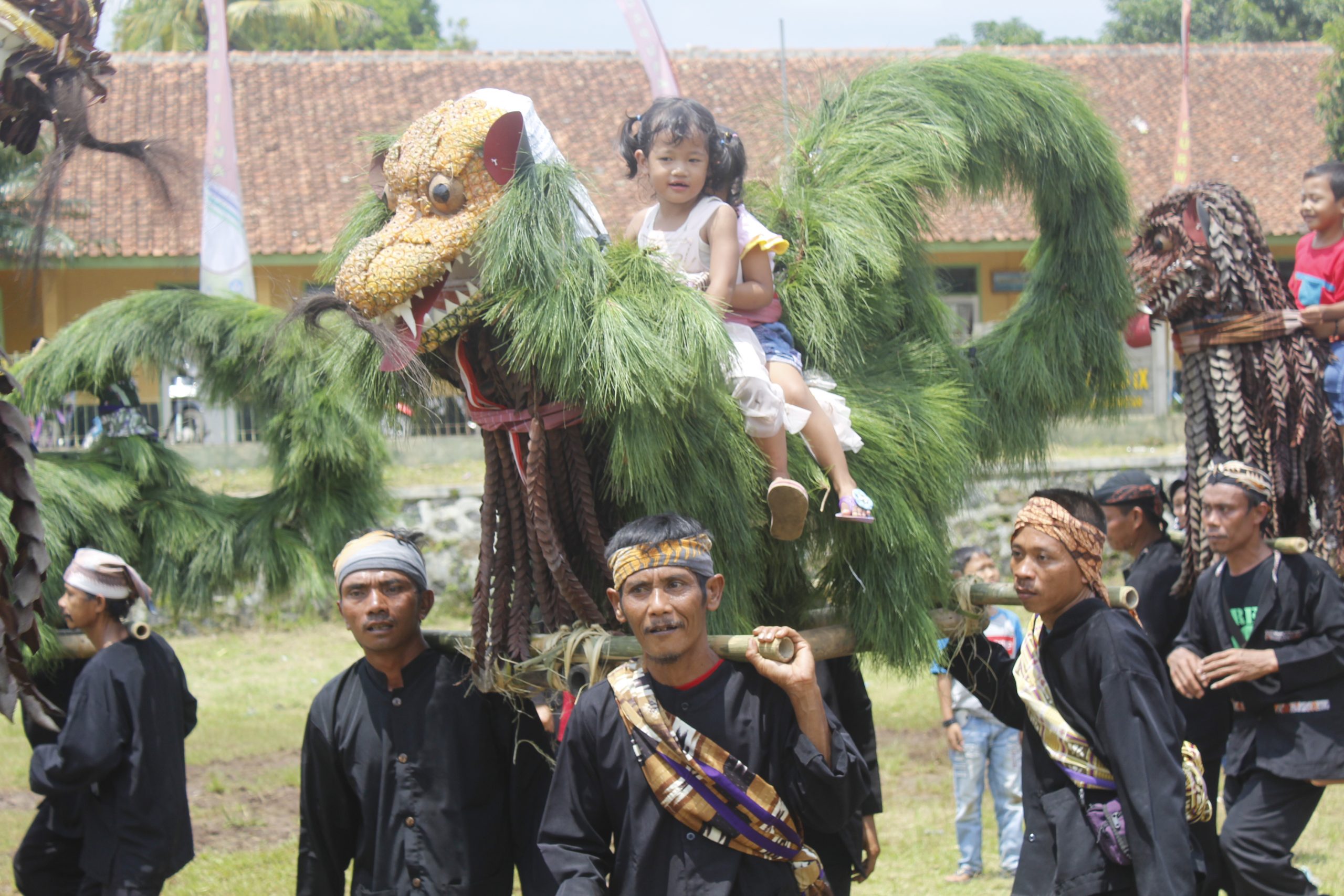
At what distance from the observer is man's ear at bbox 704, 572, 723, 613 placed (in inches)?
109

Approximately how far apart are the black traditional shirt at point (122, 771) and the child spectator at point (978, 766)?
3064 mm

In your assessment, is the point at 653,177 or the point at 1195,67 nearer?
the point at 653,177

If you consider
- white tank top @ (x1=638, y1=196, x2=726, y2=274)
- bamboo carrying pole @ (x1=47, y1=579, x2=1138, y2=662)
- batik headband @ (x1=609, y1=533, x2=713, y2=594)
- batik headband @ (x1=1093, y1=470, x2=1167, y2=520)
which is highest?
white tank top @ (x1=638, y1=196, x2=726, y2=274)

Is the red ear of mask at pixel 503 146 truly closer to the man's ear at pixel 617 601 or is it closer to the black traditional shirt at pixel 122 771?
the man's ear at pixel 617 601

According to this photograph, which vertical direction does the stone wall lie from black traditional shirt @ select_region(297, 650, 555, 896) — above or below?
below

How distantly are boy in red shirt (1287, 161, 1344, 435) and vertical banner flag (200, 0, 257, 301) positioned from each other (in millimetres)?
8250

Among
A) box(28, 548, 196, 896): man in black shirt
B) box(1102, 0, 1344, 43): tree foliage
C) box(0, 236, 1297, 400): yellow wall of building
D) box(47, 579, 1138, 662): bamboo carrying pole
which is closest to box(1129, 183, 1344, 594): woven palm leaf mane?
box(47, 579, 1138, 662): bamboo carrying pole

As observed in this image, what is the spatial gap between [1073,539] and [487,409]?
147 cm

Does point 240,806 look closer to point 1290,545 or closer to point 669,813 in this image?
point 669,813

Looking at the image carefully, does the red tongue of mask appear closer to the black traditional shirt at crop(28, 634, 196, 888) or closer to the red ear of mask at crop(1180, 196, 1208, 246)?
the black traditional shirt at crop(28, 634, 196, 888)

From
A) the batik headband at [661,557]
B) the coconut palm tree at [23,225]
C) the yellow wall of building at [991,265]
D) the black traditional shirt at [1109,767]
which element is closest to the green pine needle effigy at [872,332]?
the batik headband at [661,557]

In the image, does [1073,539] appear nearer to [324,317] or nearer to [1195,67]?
[324,317]

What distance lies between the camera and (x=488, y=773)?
3359mm

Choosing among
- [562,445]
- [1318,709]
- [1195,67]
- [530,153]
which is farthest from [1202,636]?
[1195,67]
